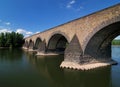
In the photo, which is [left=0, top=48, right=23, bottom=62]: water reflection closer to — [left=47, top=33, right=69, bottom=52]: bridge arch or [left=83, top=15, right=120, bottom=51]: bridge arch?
A: [left=47, top=33, right=69, bottom=52]: bridge arch

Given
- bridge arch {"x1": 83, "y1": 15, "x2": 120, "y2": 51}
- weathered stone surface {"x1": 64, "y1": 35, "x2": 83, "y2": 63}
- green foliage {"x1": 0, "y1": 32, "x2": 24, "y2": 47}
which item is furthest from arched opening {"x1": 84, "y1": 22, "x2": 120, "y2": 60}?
green foliage {"x1": 0, "y1": 32, "x2": 24, "y2": 47}

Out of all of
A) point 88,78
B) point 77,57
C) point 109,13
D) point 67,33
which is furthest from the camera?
point 67,33

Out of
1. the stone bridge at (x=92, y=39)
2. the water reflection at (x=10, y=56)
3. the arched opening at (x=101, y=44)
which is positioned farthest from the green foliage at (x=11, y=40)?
the arched opening at (x=101, y=44)

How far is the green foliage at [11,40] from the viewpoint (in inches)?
2054

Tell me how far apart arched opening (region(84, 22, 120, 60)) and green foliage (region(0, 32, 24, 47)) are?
46927mm

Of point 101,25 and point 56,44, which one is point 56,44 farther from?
point 101,25

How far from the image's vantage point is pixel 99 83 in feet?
27.7

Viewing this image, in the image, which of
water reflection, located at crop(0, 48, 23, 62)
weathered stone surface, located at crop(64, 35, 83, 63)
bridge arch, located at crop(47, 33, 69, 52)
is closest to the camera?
A: weathered stone surface, located at crop(64, 35, 83, 63)

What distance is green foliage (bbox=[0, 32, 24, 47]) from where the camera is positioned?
171 ft

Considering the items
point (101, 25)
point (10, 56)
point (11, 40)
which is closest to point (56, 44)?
point (10, 56)

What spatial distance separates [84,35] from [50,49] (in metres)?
13.6

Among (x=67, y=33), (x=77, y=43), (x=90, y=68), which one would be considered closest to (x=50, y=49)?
(x=67, y=33)

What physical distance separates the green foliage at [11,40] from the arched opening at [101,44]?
4693 centimetres

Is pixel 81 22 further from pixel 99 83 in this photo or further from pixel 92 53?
pixel 99 83
